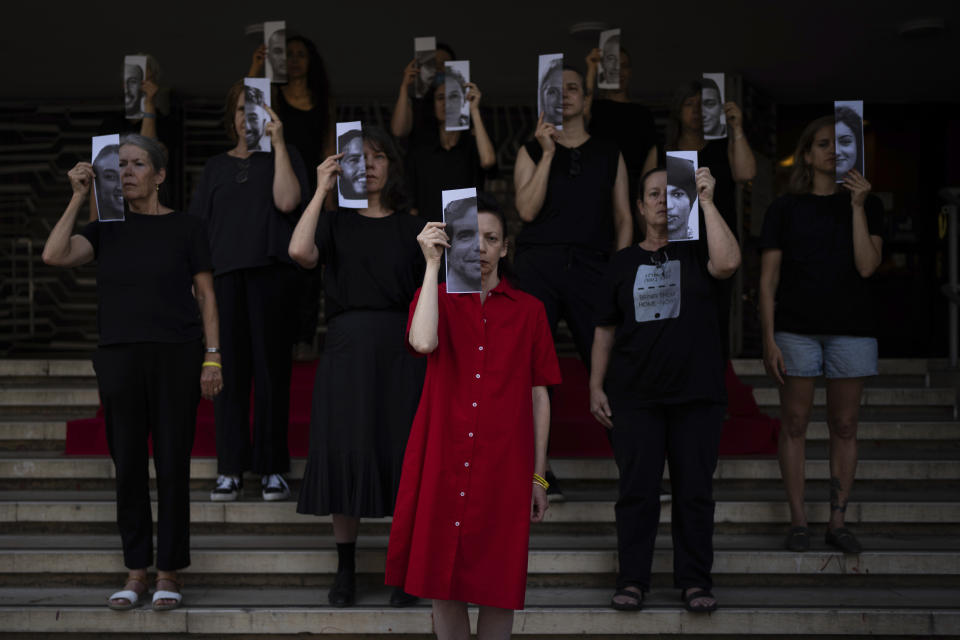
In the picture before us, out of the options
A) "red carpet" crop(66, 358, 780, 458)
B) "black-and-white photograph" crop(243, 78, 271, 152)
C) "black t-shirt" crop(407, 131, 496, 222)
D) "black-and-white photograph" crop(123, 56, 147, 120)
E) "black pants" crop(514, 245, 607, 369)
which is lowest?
"red carpet" crop(66, 358, 780, 458)

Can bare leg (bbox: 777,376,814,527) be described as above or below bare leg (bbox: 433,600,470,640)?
above

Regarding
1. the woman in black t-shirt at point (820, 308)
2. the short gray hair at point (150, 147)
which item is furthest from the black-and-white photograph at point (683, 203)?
the short gray hair at point (150, 147)

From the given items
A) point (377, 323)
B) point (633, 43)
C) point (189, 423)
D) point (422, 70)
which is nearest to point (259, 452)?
point (189, 423)

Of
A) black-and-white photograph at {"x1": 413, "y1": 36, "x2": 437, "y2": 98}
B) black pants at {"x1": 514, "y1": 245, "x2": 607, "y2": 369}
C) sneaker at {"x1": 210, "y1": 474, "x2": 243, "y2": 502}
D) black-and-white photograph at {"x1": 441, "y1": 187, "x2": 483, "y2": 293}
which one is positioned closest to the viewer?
black-and-white photograph at {"x1": 441, "y1": 187, "x2": 483, "y2": 293}

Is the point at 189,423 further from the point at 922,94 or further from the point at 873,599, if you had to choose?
the point at 922,94

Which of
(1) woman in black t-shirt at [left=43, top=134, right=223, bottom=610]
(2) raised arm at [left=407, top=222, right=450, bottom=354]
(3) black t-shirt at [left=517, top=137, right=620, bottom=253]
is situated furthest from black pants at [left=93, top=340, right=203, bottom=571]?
(3) black t-shirt at [left=517, top=137, right=620, bottom=253]

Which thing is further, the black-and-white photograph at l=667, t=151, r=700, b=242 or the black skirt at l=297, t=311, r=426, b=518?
the black skirt at l=297, t=311, r=426, b=518

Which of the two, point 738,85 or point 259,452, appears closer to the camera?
point 259,452

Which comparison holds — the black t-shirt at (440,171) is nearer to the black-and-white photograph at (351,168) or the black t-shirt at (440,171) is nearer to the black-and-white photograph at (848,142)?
the black-and-white photograph at (351,168)

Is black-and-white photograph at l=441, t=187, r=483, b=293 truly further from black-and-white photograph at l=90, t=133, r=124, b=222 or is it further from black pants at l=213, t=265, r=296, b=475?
black pants at l=213, t=265, r=296, b=475

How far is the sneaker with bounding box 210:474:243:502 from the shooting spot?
4254mm

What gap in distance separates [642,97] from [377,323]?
5.87 meters

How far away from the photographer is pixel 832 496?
13.1ft

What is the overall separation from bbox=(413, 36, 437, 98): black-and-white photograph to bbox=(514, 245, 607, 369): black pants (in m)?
1.15
